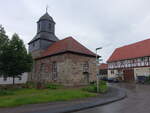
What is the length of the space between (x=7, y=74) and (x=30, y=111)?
1368 centimetres

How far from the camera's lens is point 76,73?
21.0m

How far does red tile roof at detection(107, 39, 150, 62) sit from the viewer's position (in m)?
31.5

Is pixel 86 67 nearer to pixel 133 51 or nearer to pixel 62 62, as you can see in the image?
pixel 62 62

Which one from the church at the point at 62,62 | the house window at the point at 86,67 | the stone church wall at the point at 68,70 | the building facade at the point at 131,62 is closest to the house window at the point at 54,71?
the church at the point at 62,62

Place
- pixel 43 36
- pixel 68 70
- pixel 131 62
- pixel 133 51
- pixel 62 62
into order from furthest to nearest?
pixel 133 51 < pixel 131 62 < pixel 43 36 < pixel 62 62 < pixel 68 70

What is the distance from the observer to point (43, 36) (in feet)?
94.5

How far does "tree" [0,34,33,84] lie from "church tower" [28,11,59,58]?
28.4 feet

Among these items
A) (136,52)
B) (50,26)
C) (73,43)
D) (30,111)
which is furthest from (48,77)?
(136,52)

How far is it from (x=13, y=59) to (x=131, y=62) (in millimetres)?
27691

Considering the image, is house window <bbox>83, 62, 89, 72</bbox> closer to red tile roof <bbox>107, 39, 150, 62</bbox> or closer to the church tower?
the church tower

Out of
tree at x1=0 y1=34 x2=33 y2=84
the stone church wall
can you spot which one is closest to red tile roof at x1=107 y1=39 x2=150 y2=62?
the stone church wall

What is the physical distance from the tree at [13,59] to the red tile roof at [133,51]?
26.0 m

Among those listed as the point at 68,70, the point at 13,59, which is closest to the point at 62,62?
the point at 68,70

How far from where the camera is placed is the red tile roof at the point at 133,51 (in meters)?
31.5
